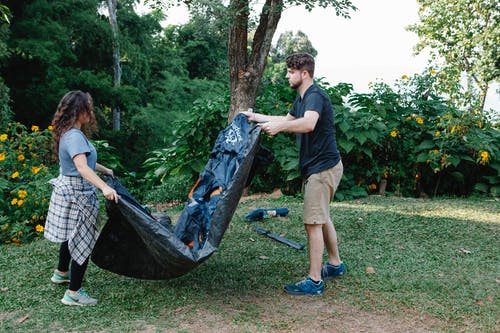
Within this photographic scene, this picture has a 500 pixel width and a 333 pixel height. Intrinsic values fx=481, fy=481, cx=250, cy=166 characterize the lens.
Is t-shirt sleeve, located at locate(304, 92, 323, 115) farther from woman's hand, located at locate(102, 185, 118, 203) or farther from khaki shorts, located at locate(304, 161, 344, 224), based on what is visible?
woman's hand, located at locate(102, 185, 118, 203)

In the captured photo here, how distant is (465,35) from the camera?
18.3 m

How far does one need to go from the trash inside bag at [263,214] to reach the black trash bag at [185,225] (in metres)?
1.46

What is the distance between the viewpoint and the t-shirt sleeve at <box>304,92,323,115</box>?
126 inches

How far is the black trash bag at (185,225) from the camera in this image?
3041 millimetres

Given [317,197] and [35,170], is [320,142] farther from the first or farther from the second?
[35,170]

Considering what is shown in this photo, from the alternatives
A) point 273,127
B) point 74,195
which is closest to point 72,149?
point 74,195

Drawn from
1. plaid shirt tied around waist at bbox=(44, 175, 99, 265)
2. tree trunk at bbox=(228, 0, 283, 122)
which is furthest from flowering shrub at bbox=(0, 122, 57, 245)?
tree trunk at bbox=(228, 0, 283, 122)

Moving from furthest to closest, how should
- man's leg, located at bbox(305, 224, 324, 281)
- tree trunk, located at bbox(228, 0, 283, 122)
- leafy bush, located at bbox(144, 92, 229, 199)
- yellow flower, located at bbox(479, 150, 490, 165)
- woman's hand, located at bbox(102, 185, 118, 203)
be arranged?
leafy bush, located at bbox(144, 92, 229, 199) < yellow flower, located at bbox(479, 150, 490, 165) < tree trunk, located at bbox(228, 0, 283, 122) < man's leg, located at bbox(305, 224, 324, 281) < woman's hand, located at bbox(102, 185, 118, 203)

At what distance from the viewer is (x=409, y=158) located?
265 inches

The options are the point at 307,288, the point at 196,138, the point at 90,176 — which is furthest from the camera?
the point at 196,138

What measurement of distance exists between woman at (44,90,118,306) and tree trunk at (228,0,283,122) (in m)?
3.27

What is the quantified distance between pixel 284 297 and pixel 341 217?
7.33ft

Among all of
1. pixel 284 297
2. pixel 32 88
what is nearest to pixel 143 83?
pixel 32 88

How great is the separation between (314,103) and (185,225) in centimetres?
140
